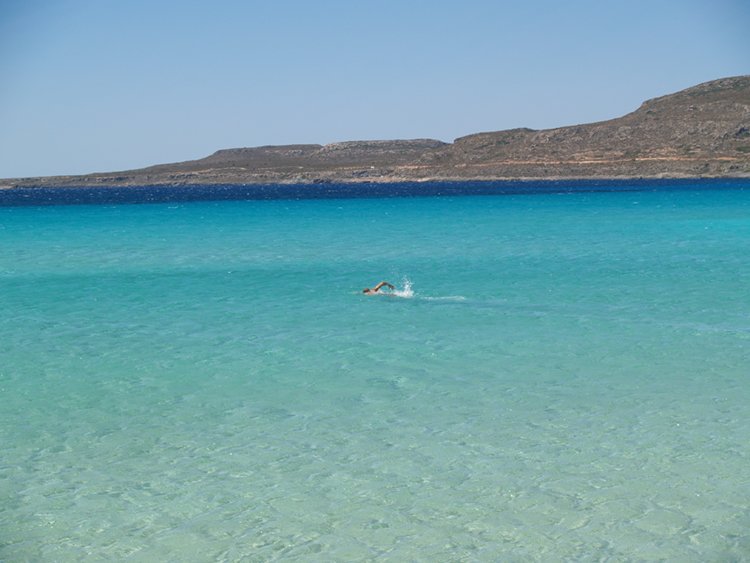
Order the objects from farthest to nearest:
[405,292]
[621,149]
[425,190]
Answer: [621,149] < [425,190] < [405,292]

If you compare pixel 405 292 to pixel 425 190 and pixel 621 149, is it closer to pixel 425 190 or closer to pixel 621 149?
pixel 425 190

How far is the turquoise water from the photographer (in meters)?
8.77

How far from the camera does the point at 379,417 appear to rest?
12.3 m

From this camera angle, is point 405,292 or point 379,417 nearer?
point 379,417

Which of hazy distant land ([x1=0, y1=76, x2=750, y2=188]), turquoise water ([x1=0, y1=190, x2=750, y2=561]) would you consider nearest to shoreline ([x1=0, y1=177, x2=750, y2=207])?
hazy distant land ([x1=0, y1=76, x2=750, y2=188])

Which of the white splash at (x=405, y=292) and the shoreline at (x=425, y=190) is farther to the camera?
the shoreline at (x=425, y=190)

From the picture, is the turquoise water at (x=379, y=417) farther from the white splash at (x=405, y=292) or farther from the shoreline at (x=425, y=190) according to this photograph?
the shoreline at (x=425, y=190)

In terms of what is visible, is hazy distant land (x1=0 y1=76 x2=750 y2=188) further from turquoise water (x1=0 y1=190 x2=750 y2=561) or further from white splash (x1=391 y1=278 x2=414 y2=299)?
turquoise water (x1=0 y1=190 x2=750 y2=561)

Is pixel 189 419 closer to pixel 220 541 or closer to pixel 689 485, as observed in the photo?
pixel 220 541

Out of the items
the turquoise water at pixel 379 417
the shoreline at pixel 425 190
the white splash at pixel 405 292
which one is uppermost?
the turquoise water at pixel 379 417

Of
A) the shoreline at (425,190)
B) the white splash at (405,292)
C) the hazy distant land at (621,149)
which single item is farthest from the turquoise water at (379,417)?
the hazy distant land at (621,149)

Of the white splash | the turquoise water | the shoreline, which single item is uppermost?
the turquoise water

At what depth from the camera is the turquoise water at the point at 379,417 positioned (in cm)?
877

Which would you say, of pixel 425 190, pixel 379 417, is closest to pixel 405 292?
pixel 379 417
